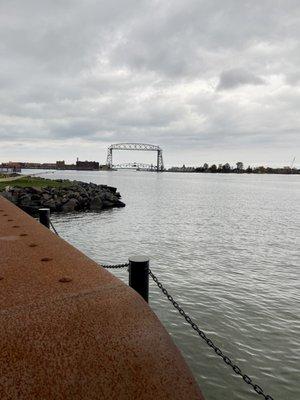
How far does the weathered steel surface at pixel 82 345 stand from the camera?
248 centimetres

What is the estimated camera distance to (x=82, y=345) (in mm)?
2826

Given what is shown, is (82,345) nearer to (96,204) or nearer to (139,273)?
(139,273)

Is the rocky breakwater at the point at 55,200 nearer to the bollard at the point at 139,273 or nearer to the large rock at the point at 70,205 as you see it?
the large rock at the point at 70,205

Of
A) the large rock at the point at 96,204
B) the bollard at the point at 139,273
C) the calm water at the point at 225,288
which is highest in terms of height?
the bollard at the point at 139,273

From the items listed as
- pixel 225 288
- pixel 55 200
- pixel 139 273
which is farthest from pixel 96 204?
pixel 139 273

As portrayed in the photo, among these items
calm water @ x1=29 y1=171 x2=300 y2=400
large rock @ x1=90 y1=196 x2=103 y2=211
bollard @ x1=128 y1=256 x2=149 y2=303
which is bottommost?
calm water @ x1=29 y1=171 x2=300 y2=400

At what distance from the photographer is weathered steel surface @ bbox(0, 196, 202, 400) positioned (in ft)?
8.15

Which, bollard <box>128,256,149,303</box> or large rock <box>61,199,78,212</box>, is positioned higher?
bollard <box>128,256,149,303</box>

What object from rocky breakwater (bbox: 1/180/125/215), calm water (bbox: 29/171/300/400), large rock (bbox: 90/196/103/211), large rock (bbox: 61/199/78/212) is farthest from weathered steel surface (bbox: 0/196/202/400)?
large rock (bbox: 90/196/103/211)

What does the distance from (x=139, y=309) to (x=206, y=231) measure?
2070cm

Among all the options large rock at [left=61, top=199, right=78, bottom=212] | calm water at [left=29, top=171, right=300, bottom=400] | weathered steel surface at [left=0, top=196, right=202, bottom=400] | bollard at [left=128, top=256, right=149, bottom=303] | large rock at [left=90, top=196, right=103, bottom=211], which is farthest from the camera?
large rock at [left=90, top=196, right=103, bottom=211]

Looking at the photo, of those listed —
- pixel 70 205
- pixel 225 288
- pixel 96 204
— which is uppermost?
pixel 70 205

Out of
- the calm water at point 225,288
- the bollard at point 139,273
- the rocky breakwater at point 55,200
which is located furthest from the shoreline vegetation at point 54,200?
the bollard at point 139,273

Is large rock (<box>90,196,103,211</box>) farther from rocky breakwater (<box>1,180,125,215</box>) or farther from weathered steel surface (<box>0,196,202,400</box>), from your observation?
weathered steel surface (<box>0,196,202,400</box>)
